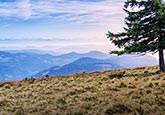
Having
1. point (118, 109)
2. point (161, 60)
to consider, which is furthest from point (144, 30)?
point (118, 109)

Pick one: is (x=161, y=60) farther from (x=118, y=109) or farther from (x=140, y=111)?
(x=140, y=111)

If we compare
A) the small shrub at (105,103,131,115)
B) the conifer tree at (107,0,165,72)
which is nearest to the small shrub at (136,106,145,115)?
the small shrub at (105,103,131,115)

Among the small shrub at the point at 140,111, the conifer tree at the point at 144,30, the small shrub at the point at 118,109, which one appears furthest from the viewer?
the conifer tree at the point at 144,30

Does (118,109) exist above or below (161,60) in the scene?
below

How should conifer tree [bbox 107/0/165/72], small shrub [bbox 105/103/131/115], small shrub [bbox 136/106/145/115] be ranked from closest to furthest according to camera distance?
1. small shrub [bbox 136/106/145/115]
2. small shrub [bbox 105/103/131/115]
3. conifer tree [bbox 107/0/165/72]

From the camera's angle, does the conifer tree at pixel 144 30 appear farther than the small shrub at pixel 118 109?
Yes

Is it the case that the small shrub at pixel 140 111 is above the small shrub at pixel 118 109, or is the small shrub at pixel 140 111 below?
above

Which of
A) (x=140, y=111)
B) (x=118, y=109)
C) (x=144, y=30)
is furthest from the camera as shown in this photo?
(x=144, y=30)

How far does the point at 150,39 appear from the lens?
3538 cm

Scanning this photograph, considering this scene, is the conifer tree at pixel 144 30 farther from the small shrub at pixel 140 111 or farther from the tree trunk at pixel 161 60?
the small shrub at pixel 140 111

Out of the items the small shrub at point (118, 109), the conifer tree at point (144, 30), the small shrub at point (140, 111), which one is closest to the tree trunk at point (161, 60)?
the conifer tree at point (144, 30)

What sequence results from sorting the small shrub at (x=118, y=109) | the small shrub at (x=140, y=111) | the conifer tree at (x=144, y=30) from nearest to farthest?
the small shrub at (x=140, y=111) < the small shrub at (x=118, y=109) < the conifer tree at (x=144, y=30)

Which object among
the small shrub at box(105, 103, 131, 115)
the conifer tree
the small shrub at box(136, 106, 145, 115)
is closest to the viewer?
the small shrub at box(136, 106, 145, 115)

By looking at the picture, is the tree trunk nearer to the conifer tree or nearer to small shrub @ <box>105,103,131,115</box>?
the conifer tree
